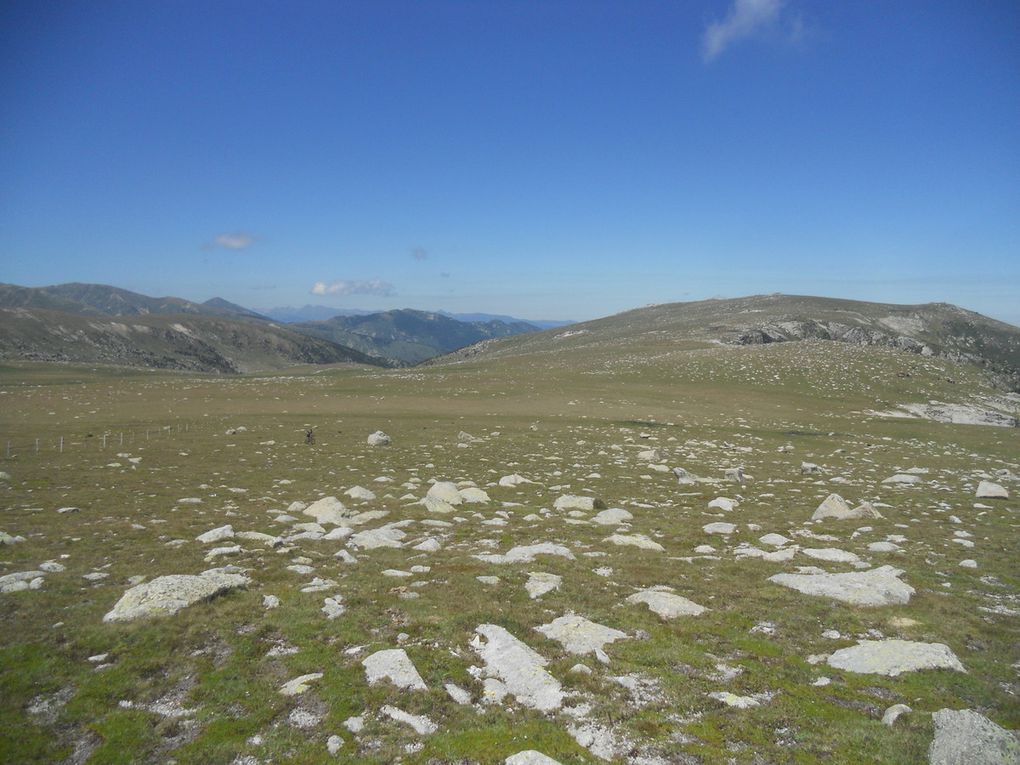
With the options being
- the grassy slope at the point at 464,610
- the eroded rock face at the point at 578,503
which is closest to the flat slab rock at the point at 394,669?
the grassy slope at the point at 464,610

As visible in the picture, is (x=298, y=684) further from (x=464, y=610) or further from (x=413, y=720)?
(x=464, y=610)

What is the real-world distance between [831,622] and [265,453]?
31113mm

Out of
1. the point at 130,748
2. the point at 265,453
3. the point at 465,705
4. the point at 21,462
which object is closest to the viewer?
the point at 130,748

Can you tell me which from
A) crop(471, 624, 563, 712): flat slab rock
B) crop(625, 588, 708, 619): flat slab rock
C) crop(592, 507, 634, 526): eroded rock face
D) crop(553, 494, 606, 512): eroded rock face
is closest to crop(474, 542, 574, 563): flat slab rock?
crop(625, 588, 708, 619): flat slab rock

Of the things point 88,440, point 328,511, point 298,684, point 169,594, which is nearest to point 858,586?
point 298,684

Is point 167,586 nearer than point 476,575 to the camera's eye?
Yes

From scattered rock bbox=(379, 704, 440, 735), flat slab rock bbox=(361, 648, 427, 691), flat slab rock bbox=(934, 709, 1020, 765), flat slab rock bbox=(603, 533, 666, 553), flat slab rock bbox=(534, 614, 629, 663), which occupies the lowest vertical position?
flat slab rock bbox=(603, 533, 666, 553)

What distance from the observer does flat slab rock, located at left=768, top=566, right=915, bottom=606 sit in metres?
12.5

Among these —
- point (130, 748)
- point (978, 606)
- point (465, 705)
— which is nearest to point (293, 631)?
point (130, 748)

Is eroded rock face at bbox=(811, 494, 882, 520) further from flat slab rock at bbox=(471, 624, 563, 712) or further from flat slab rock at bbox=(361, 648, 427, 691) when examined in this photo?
flat slab rock at bbox=(361, 648, 427, 691)

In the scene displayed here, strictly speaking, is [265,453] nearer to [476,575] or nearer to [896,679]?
[476,575]

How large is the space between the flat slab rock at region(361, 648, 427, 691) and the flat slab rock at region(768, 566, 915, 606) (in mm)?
9692

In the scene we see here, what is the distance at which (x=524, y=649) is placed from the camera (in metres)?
9.95

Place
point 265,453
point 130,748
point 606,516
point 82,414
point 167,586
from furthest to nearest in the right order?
A: point 82,414
point 265,453
point 606,516
point 167,586
point 130,748
